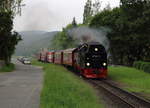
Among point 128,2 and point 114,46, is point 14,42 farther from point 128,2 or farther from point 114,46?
point 114,46

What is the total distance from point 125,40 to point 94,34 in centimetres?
986

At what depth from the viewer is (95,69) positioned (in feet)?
82.2

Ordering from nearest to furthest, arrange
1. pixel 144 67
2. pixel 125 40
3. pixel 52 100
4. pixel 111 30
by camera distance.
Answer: pixel 52 100, pixel 144 67, pixel 125 40, pixel 111 30

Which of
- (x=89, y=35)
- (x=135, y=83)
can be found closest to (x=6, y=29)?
(x=89, y=35)

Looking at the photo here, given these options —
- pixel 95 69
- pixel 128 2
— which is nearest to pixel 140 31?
pixel 128 2

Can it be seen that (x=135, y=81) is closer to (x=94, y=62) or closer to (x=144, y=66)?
(x=94, y=62)

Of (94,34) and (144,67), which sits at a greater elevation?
(94,34)

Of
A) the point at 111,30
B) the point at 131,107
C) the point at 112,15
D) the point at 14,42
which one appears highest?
the point at 112,15

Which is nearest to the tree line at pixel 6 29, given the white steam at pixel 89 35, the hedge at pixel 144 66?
the white steam at pixel 89 35

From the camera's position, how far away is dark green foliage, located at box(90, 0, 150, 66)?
133ft

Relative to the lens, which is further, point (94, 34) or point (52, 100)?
point (94, 34)

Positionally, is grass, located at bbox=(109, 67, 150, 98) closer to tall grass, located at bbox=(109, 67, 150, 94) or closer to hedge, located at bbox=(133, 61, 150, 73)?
tall grass, located at bbox=(109, 67, 150, 94)

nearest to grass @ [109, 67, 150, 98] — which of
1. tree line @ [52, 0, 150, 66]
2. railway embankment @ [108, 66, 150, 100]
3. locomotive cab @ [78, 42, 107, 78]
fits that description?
railway embankment @ [108, 66, 150, 100]

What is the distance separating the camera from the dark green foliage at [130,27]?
4067cm
